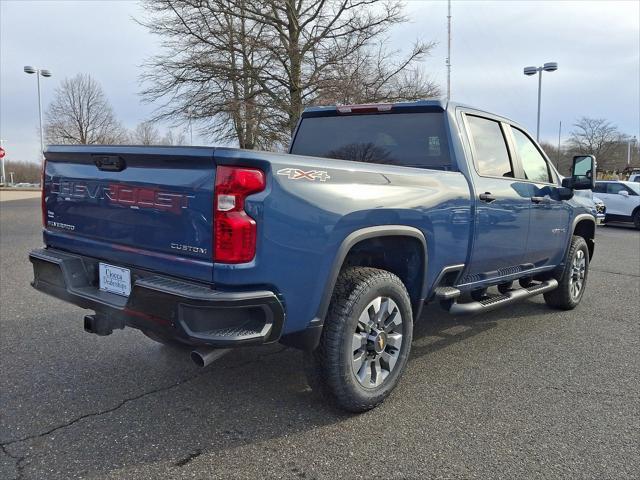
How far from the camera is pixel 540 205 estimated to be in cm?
493

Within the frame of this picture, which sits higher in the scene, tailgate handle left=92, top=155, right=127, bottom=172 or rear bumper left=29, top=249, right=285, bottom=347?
tailgate handle left=92, top=155, right=127, bottom=172

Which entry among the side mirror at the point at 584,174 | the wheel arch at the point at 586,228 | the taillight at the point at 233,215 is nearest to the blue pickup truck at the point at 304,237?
the taillight at the point at 233,215

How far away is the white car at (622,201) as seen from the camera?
17922mm

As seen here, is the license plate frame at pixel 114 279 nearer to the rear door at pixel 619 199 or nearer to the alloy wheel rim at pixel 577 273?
the alloy wheel rim at pixel 577 273

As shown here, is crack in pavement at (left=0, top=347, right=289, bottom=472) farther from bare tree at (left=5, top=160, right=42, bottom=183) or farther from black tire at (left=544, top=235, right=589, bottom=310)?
bare tree at (left=5, top=160, right=42, bottom=183)

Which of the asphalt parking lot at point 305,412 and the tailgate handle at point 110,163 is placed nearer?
the asphalt parking lot at point 305,412

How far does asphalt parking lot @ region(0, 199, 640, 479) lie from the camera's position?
274 centimetres

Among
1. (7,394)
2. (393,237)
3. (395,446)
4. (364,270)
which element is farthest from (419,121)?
(7,394)

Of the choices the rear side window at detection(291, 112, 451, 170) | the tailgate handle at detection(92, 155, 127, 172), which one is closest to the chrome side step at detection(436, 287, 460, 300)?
the rear side window at detection(291, 112, 451, 170)

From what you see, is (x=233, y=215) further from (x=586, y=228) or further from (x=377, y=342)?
(x=586, y=228)

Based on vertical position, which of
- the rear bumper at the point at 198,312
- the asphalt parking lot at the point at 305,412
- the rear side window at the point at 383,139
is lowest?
the asphalt parking lot at the point at 305,412

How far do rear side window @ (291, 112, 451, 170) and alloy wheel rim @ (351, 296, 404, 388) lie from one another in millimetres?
1305

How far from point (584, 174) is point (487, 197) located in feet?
5.59

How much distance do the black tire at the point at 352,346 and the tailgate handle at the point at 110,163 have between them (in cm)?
141
